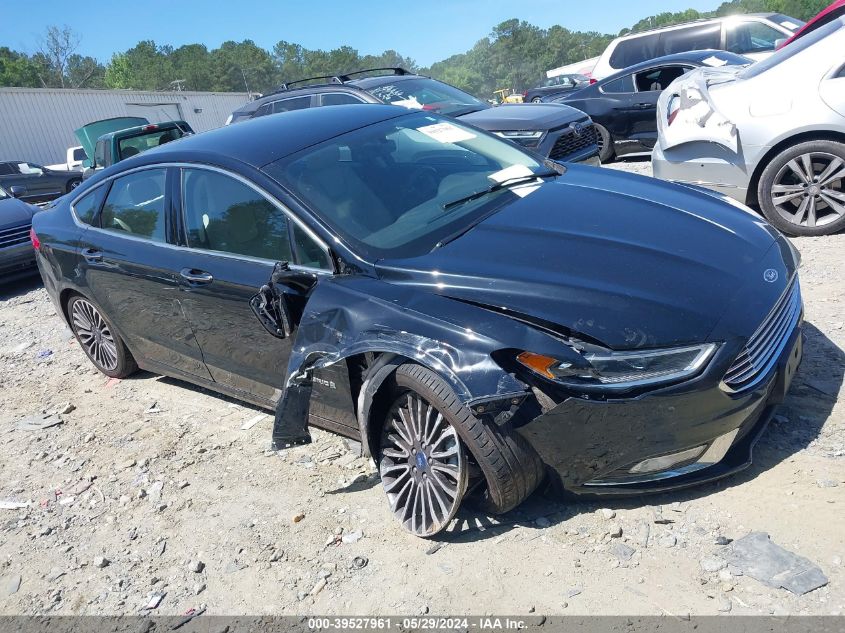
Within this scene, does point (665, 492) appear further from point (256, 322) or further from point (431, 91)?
point (431, 91)

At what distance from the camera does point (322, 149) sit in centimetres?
370

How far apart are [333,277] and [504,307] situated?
33.9 inches

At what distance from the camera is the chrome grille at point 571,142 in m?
7.68

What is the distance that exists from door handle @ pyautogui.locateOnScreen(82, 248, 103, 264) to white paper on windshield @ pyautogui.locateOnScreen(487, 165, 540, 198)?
8.69 feet

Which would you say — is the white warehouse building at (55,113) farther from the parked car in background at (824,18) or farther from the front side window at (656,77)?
the parked car in background at (824,18)

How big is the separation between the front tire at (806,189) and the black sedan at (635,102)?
459 centimetres

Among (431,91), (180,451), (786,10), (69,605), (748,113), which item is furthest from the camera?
(786,10)

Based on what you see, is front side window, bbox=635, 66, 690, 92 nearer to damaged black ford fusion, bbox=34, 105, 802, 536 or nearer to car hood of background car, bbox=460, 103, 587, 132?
car hood of background car, bbox=460, 103, 587, 132

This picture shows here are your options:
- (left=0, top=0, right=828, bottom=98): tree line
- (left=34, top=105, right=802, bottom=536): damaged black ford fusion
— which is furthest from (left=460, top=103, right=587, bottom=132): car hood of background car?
(left=0, top=0, right=828, bottom=98): tree line

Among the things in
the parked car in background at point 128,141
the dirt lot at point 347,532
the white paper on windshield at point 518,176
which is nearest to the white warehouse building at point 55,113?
the parked car in background at point 128,141

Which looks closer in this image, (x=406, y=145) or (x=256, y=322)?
(x=256, y=322)

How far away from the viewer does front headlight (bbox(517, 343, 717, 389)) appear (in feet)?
8.23

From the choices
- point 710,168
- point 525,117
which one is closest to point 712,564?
point 710,168

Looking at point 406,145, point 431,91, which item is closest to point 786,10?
point 431,91
